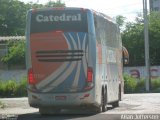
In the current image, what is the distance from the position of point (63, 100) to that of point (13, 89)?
27035mm

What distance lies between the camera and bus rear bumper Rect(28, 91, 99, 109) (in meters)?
20.6

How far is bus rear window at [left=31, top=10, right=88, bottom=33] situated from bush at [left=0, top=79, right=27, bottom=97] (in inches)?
1026

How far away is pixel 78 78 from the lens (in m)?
20.7

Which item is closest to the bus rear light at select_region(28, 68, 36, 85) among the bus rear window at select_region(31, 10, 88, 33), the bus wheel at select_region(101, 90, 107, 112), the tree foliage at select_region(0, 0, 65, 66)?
the bus rear window at select_region(31, 10, 88, 33)

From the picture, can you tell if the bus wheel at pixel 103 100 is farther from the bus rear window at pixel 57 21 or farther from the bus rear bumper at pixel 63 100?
the bus rear window at pixel 57 21

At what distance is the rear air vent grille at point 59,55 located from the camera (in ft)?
68.1

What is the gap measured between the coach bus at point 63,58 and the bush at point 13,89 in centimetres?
2588

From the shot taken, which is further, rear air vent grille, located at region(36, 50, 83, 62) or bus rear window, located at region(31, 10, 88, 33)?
bus rear window, located at region(31, 10, 88, 33)

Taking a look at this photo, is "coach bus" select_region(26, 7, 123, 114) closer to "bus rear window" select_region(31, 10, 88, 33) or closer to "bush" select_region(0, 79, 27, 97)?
"bus rear window" select_region(31, 10, 88, 33)

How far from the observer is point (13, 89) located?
47219 millimetres

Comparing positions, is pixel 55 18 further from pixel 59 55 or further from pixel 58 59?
pixel 58 59

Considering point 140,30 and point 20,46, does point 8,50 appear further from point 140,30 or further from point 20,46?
point 140,30

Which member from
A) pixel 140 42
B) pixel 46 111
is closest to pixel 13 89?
pixel 46 111

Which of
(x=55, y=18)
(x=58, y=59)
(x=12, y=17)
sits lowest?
(x=58, y=59)
